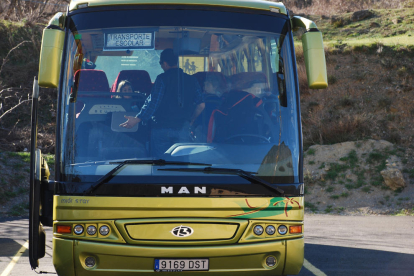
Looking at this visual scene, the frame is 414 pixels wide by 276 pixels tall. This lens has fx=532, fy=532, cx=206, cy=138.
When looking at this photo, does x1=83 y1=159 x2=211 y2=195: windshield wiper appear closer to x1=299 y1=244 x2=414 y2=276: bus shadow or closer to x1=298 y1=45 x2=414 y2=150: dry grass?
x1=299 y1=244 x2=414 y2=276: bus shadow

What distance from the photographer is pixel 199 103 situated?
Result: 4.85 m

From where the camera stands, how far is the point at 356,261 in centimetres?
720

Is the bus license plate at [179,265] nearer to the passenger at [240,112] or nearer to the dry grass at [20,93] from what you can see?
the passenger at [240,112]

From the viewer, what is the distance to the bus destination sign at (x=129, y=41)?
4969 mm

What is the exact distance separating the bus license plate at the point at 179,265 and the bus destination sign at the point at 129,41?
6.53 ft

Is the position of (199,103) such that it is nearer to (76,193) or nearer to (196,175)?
(196,175)

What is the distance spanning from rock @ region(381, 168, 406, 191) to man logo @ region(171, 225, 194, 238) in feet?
37.4

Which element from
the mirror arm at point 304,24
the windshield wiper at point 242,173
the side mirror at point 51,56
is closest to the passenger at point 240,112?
the windshield wiper at point 242,173

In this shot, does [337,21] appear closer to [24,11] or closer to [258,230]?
[24,11]

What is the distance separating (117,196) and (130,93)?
1.06m

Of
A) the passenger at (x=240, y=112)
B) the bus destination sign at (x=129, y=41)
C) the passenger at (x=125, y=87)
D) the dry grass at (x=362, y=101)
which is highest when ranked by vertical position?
the dry grass at (x=362, y=101)

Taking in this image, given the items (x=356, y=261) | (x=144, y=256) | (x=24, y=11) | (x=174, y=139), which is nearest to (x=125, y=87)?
(x=174, y=139)

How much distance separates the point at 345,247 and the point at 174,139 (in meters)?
4.65

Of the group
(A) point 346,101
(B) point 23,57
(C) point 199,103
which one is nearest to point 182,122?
(C) point 199,103
